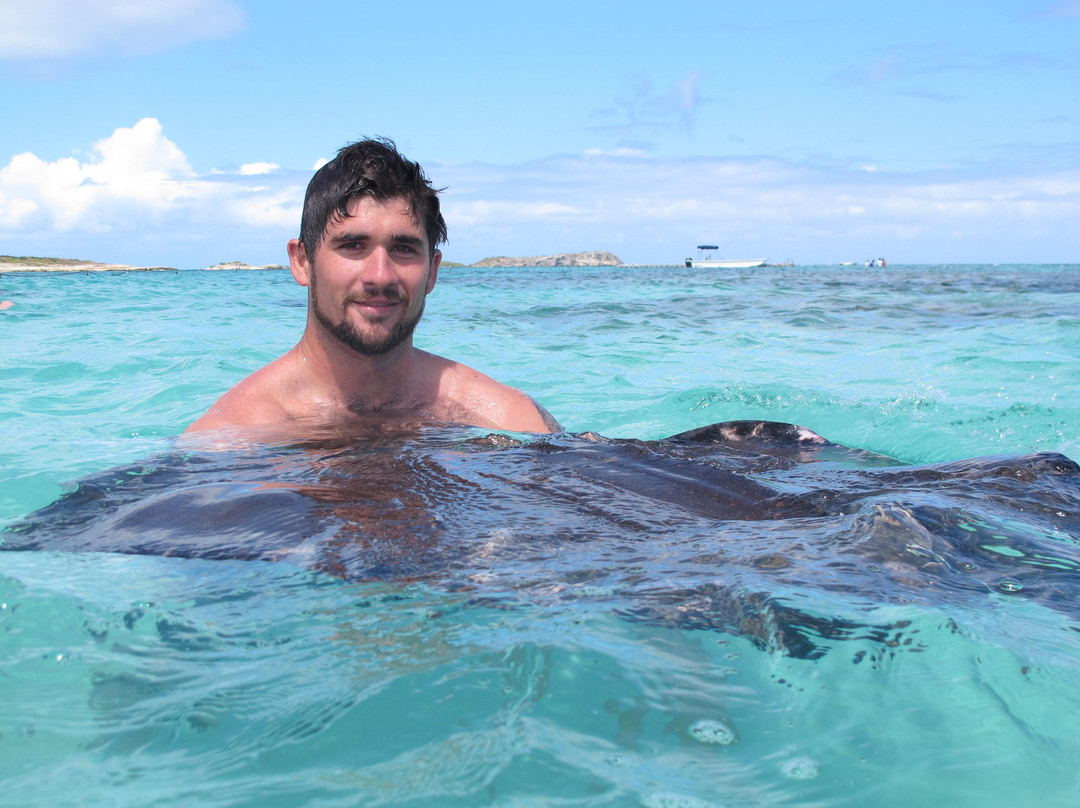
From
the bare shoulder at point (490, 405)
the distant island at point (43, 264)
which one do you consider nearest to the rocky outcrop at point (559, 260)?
the distant island at point (43, 264)

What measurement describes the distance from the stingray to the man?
2.10 feet

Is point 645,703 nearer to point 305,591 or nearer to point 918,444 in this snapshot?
point 305,591

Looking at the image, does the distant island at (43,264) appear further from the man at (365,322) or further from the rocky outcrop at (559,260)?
the rocky outcrop at (559,260)

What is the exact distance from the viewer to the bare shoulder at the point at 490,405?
13.1 feet

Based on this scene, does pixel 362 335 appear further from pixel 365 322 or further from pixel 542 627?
pixel 542 627


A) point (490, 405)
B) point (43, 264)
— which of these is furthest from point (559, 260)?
point (490, 405)

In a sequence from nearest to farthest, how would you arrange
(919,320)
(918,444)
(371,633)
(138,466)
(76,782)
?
(76,782) → (371,633) → (138,466) → (918,444) → (919,320)

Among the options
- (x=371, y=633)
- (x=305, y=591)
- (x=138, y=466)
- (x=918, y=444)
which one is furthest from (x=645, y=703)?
(x=918, y=444)

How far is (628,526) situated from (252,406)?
2.17 meters

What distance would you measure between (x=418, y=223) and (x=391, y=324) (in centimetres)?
47

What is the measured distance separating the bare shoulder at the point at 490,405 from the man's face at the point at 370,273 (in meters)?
0.53

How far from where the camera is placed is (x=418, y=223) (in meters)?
3.54

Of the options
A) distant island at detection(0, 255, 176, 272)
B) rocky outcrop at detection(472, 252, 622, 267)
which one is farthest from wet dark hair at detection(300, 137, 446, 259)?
rocky outcrop at detection(472, 252, 622, 267)

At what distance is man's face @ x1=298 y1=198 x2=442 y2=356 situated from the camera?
3.45 metres
